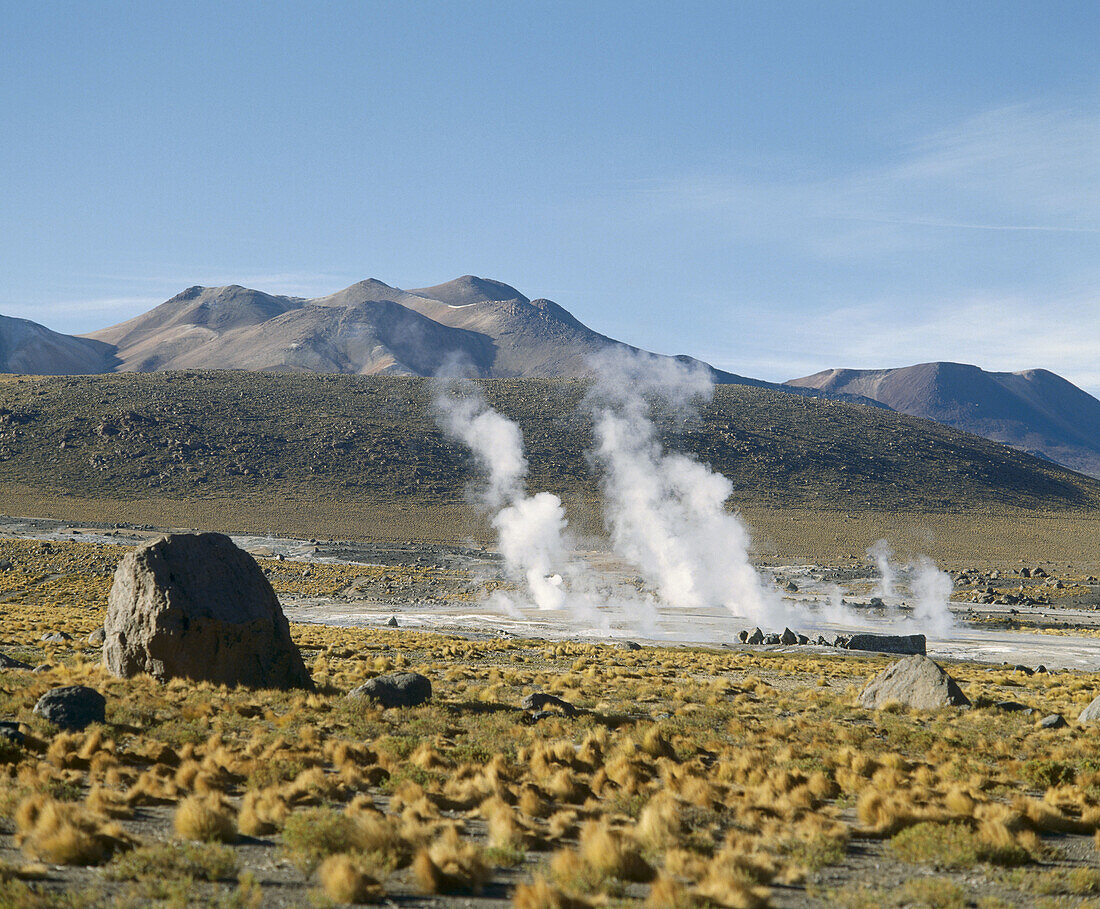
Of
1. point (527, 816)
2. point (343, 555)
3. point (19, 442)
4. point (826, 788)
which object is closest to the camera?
point (527, 816)

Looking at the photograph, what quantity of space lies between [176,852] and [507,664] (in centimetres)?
2244

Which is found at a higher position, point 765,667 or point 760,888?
point 760,888

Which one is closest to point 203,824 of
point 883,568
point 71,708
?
point 71,708

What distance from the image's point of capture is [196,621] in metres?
17.8

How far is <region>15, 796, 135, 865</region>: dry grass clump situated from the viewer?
7.86m

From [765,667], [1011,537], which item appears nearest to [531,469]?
[1011,537]

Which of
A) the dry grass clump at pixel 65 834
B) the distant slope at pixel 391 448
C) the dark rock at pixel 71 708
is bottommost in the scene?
the dark rock at pixel 71 708

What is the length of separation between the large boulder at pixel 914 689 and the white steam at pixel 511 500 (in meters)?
37.6

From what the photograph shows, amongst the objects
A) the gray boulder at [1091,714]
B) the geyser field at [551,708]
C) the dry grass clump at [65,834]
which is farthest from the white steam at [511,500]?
the dry grass clump at [65,834]

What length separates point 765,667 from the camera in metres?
33.0

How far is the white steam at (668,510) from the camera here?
216 feet

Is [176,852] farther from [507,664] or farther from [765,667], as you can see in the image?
[765,667]

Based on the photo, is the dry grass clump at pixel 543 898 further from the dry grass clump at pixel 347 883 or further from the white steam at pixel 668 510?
the white steam at pixel 668 510

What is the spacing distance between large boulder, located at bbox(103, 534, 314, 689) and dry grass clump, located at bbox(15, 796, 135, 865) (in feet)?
28.9
